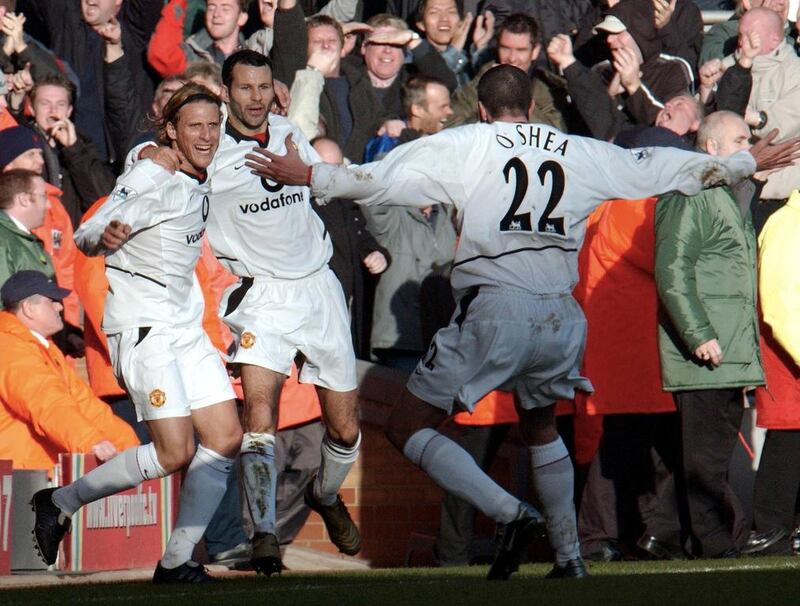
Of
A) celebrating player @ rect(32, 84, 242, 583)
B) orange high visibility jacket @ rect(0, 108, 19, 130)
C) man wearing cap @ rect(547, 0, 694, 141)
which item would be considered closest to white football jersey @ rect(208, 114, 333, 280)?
celebrating player @ rect(32, 84, 242, 583)

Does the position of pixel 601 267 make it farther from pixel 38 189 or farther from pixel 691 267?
pixel 38 189

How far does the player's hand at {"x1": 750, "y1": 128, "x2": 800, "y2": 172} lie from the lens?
8.56m

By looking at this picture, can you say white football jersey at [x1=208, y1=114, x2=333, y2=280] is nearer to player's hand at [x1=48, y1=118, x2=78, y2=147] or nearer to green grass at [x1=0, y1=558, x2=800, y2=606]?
green grass at [x1=0, y1=558, x2=800, y2=606]

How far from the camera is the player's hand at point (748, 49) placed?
42.3 ft

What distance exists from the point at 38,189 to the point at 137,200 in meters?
3.21

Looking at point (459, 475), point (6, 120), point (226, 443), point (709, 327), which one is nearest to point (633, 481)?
point (709, 327)

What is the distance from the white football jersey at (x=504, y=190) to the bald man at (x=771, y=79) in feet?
17.1

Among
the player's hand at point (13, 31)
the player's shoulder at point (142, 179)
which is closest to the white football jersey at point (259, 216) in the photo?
the player's shoulder at point (142, 179)

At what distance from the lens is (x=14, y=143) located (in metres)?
11.9

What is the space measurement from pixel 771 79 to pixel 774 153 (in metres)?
4.84

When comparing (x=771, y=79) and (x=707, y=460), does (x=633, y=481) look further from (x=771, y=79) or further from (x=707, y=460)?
(x=771, y=79)

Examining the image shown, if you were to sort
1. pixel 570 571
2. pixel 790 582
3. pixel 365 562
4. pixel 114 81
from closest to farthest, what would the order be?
1. pixel 790 582
2. pixel 570 571
3. pixel 365 562
4. pixel 114 81

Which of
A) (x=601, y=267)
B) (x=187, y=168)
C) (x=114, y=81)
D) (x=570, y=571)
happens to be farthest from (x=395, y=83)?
(x=570, y=571)

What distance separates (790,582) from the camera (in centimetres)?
696
